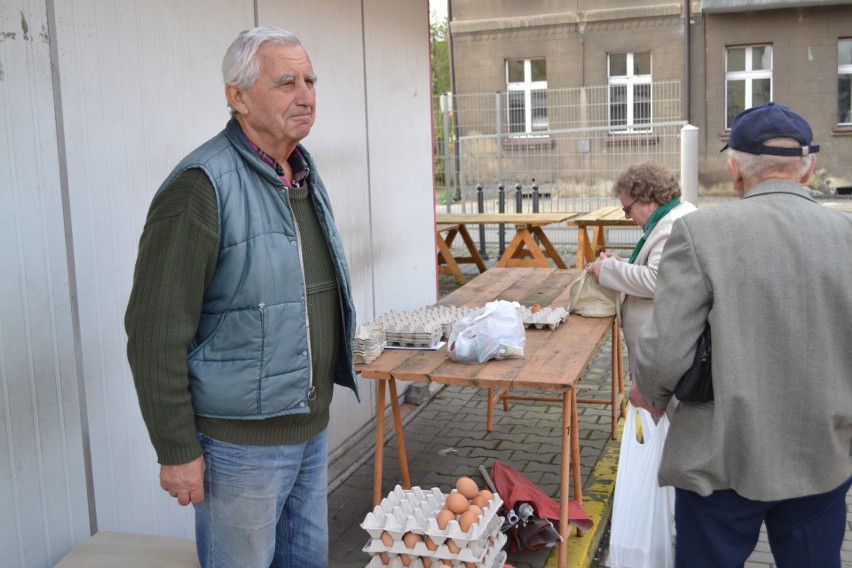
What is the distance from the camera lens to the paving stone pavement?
157 inches

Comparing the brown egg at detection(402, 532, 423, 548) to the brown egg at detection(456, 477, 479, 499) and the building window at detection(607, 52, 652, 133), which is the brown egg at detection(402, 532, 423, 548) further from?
the building window at detection(607, 52, 652, 133)

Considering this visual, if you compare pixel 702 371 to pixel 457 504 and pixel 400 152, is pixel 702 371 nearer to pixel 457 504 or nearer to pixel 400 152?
pixel 457 504

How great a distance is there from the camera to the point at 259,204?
223cm

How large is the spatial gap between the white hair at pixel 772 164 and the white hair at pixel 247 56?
4.13 ft

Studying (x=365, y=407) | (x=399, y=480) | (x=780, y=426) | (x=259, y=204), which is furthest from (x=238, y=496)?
(x=365, y=407)

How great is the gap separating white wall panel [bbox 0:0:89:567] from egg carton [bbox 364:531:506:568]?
3.22ft

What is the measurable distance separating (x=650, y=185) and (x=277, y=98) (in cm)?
251

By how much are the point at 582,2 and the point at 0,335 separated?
67.3 ft

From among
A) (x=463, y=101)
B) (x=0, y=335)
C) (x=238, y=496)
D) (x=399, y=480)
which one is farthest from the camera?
(x=463, y=101)

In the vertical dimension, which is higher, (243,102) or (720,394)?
(243,102)

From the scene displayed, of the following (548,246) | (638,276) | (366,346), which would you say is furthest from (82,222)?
Answer: (548,246)

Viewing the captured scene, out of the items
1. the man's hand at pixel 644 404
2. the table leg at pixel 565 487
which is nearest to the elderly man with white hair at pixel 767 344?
the man's hand at pixel 644 404

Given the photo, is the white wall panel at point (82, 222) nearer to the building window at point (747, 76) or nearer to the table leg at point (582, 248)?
the table leg at point (582, 248)

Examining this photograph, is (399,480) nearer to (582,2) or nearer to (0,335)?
(0,335)
